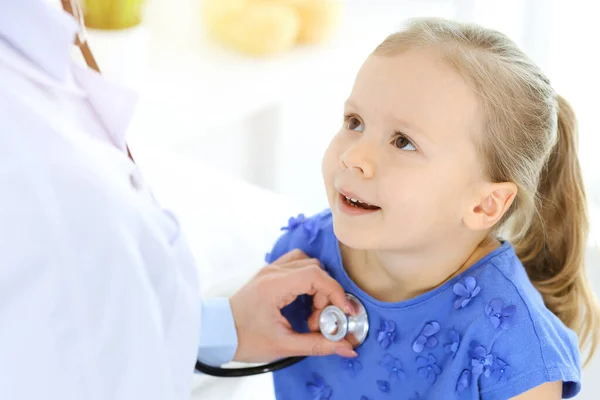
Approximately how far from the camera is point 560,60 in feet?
7.11

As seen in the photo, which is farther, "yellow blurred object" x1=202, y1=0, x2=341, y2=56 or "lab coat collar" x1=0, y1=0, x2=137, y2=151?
"yellow blurred object" x1=202, y1=0, x2=341, y2=56

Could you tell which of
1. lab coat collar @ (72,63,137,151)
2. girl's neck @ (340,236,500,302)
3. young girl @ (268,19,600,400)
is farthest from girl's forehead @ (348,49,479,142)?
lab coat collar @ (72,63,137,151)

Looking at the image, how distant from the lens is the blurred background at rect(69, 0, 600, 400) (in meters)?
1.98

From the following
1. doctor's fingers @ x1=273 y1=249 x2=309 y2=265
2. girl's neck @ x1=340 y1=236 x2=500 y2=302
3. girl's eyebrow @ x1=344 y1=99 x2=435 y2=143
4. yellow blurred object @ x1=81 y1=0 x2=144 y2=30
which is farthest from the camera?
yellow blurred object @ x1=81 y1=0 x2=144 y2=30

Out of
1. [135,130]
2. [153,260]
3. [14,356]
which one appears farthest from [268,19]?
[14,356]

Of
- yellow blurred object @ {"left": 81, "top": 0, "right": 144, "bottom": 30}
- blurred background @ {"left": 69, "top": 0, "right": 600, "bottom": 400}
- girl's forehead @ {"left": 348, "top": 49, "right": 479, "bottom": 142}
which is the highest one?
girl's forehead @ {"left": 348, "top": 49, "right": 479, "bottom": 142}

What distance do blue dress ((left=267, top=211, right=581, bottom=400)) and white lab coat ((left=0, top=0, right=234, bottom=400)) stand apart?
0.27 m

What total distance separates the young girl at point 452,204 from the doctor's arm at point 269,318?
0.05m

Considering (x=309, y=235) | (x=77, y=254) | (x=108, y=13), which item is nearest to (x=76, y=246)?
(x=77, y=254)

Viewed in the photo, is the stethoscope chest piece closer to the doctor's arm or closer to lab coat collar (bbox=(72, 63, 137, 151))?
the doctor's arm

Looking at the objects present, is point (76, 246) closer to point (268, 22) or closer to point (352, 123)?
point (352, 123)

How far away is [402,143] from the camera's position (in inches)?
43.1

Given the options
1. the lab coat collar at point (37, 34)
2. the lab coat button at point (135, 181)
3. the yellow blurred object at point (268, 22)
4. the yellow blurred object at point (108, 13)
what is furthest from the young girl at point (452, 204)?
the yellow blurred object at point (268, 22)

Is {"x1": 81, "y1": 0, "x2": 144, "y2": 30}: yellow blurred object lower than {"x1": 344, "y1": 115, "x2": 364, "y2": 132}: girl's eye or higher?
lower
